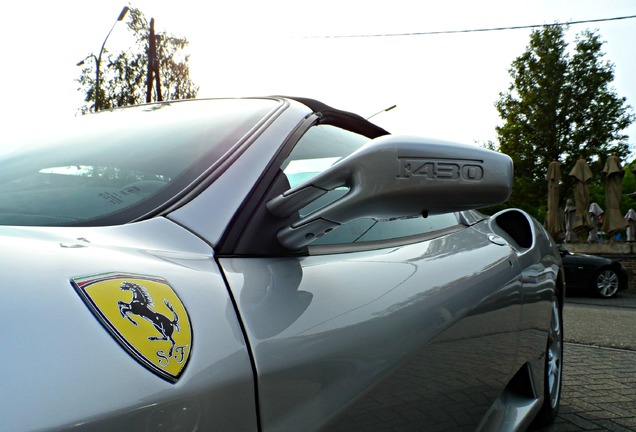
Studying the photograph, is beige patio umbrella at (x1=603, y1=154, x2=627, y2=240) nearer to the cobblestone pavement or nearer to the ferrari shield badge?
the cobblestone pavement

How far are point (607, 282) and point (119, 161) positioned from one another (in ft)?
45.8

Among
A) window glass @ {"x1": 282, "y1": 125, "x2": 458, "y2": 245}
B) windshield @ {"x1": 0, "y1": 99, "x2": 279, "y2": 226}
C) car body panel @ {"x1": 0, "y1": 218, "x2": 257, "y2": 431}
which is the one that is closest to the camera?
car body panel @ {"x1": 0, "y1": 218, "x2": 257, "y2": 431}

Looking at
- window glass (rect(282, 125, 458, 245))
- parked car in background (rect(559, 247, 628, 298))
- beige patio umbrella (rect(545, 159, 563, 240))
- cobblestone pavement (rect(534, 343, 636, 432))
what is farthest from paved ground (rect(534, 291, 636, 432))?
beige patio umbrella (rect(545, 159, 563, 240))

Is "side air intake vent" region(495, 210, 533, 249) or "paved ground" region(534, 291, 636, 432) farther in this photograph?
"paved ground" region(534, 291, 636, 432)

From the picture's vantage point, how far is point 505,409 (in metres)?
2.10

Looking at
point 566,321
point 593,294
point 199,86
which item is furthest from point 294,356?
point 199,86

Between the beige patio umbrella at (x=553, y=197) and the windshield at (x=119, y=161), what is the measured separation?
17.5 meters

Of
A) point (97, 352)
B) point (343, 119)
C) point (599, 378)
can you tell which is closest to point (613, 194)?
point (599, 378)

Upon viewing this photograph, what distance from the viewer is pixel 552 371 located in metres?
3.01

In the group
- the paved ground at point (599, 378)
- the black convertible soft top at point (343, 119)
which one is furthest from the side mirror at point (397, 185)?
the paved ground at point (599, 378)

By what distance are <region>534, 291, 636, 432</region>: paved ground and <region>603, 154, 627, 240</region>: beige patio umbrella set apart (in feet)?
34.8

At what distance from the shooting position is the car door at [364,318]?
1.02 meters

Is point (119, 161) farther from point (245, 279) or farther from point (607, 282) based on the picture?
point (607, 282)

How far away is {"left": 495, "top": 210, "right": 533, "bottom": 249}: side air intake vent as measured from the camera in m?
2.58
